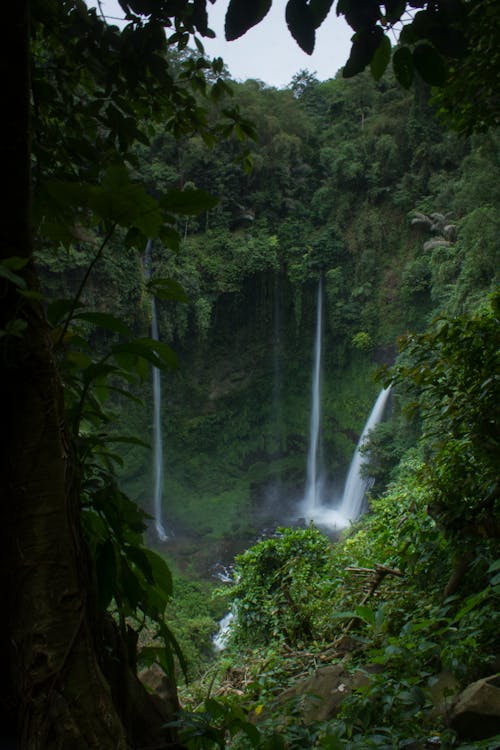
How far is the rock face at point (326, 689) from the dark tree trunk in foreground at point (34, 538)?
41.9 inches

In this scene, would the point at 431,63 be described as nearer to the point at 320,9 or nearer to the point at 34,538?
the point at 320,9

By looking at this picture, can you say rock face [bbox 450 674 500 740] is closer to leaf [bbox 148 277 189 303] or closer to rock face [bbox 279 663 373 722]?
rock face [bbox 279 663 373 722]

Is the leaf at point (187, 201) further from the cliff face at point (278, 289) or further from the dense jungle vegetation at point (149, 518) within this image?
the cliff face at point (278, 289)

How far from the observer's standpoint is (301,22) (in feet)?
2.24

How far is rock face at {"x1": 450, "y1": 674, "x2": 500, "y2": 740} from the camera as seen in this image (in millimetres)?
1188

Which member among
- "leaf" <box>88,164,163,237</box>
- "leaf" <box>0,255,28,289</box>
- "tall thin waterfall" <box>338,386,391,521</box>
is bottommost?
"leaf" <box>0,255,28,289</box>

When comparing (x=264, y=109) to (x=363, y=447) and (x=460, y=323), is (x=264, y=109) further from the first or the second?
(x=460, y=323)

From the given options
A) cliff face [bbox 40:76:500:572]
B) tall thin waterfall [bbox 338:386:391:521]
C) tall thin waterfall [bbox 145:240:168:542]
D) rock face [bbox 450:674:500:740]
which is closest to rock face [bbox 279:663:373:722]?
rock face [bbox 450:674:500:740]

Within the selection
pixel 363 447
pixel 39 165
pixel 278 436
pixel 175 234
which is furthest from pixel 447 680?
pixel 278 436

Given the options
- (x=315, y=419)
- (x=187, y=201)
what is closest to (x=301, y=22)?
(x=187, y=201)

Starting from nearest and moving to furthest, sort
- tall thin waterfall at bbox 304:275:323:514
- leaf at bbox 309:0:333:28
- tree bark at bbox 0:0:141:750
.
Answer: tree bark at bbox 0:0:141:750, leaf at bbox 309:0:333:28, tall thin waterfall at bbox 304:275:323:514

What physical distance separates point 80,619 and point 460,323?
1648mm

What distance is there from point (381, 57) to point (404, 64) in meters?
0.04

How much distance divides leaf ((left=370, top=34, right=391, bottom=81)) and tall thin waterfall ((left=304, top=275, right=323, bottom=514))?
511 inches
